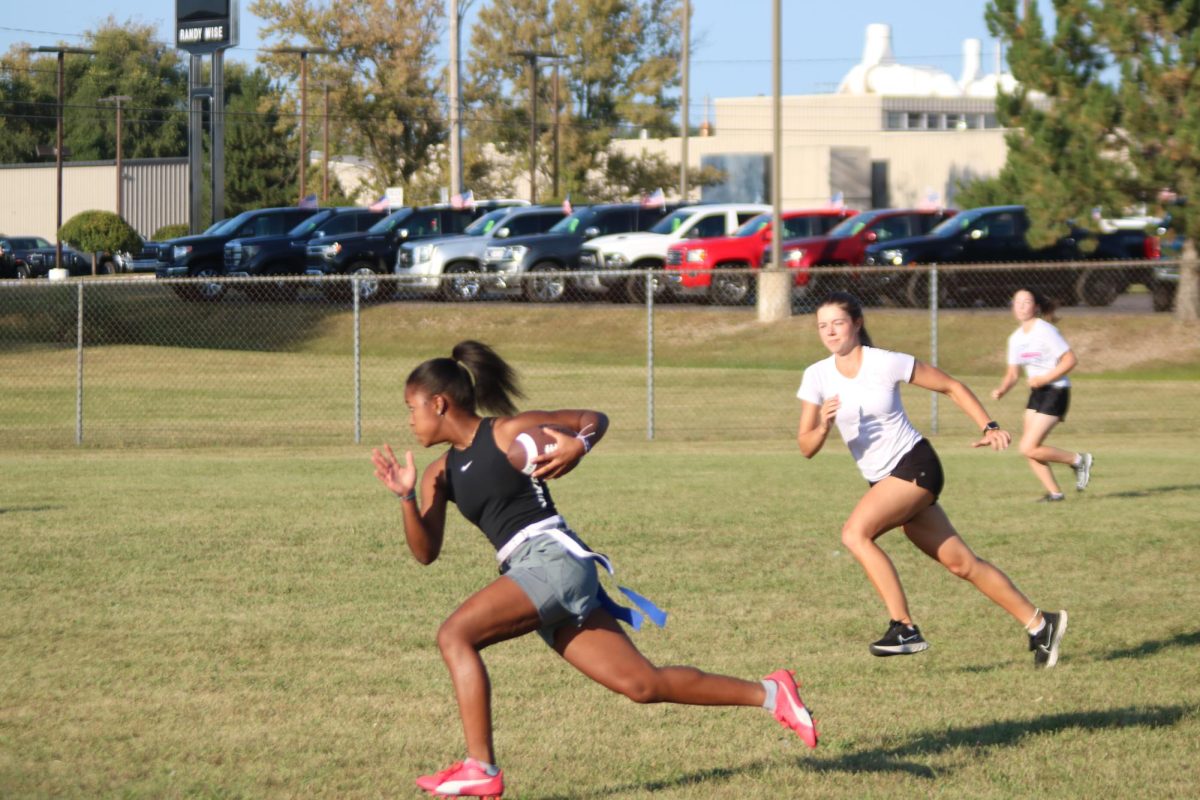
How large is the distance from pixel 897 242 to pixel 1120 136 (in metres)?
4.48

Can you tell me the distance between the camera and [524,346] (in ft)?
94.9

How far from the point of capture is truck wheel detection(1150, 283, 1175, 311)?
30.0m

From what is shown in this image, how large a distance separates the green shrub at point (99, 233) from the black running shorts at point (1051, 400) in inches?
1870

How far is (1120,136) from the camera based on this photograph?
28328mm

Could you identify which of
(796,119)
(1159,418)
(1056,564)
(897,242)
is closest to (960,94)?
(796,119)

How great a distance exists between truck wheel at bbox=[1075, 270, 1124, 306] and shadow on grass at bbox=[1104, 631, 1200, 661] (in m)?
23.5

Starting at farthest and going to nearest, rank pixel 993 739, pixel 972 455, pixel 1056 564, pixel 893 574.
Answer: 1. pixel 972 455
2. pixel 1056 564
3. pixel 893 574
4. pixel 993 739

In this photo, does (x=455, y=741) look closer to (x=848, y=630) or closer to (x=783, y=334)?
(x=848, y=630)

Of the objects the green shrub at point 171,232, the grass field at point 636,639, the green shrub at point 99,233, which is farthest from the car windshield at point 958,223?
the green shrub at point 171,232

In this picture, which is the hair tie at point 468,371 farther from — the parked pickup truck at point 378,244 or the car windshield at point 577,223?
the car windshield at point 577,223

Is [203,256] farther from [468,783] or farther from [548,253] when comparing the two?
[468,783]

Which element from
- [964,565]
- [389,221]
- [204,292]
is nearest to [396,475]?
[964,565]

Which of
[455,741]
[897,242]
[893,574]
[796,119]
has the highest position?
[796,119]

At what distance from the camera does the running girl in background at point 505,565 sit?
16.8 feet
